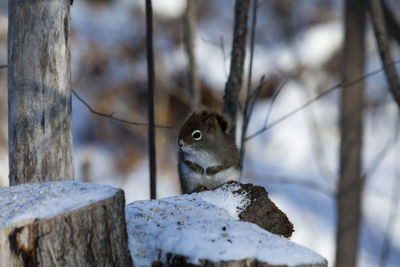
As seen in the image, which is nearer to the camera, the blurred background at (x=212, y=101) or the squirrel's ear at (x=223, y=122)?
the squirrel's ear at (x=223, y=122)

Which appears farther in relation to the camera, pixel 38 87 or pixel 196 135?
pixel 196 135

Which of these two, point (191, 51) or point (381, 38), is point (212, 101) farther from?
point (381, 38)

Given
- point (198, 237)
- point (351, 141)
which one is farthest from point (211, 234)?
point (351, 141)

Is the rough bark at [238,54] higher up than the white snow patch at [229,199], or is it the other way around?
the rough bark at [238,54]

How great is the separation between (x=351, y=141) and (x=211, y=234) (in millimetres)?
2456

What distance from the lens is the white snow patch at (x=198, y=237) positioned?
145 cm

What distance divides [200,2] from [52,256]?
6.42 metres

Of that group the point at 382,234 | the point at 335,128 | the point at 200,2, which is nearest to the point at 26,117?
the point at 382,234

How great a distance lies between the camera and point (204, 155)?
2299 mm

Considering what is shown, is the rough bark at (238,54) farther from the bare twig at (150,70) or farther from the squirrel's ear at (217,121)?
the bare twig at (150,70)

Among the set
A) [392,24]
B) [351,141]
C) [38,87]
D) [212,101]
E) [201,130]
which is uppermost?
[392,24]

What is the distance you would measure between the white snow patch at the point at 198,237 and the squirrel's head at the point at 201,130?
0.47 meters

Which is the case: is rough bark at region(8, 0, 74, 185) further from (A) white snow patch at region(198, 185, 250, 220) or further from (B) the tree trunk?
(B) the tree trunk

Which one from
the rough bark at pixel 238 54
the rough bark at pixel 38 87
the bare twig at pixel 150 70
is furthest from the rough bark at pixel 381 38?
the rough bark at pixel 38 87
